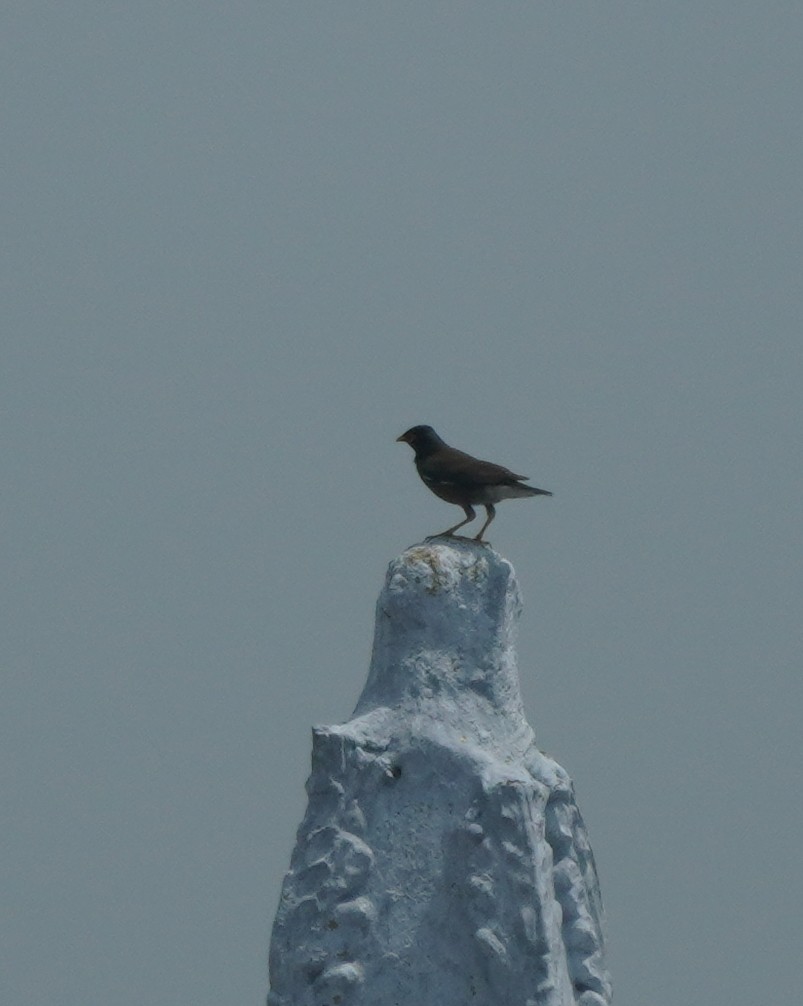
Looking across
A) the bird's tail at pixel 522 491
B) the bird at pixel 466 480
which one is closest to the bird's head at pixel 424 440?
the bird at pixel 466 480

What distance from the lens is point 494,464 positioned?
14.5m

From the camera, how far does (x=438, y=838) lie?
13.4m

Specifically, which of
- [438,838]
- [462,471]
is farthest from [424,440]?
[438,838]

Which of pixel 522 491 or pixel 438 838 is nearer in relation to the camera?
pixel 438 838

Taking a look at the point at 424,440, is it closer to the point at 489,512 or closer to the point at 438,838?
the point at 489,512

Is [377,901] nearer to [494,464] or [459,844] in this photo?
[459,844]

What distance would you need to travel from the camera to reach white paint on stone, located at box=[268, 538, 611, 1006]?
13219 mm

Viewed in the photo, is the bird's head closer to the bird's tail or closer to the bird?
the bird

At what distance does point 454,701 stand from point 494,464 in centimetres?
163

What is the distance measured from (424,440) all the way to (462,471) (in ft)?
1.39

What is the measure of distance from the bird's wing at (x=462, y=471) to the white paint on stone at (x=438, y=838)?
1.74ft

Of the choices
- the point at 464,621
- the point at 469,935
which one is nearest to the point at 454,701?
the point at 464,621

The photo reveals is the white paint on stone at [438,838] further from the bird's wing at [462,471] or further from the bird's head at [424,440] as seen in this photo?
the bird's head at [424,440]

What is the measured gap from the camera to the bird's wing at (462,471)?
14.4m
